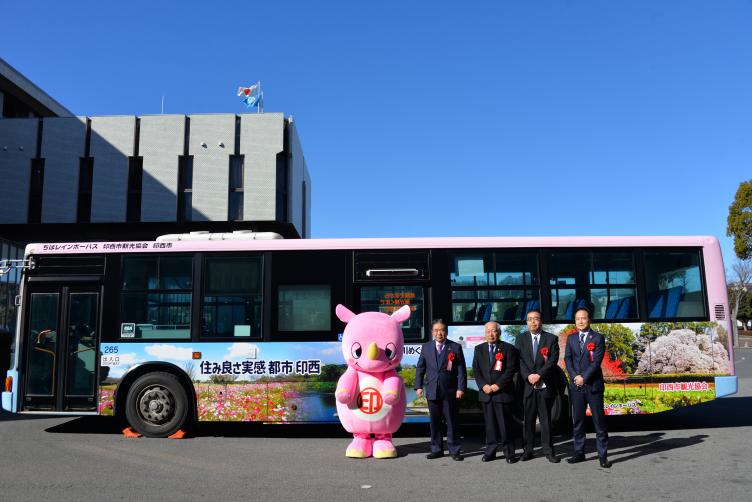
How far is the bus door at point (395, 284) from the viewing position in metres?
8.86

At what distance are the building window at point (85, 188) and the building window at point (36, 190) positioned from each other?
1.98 meters

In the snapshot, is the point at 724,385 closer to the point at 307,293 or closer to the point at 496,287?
the point at 496,287

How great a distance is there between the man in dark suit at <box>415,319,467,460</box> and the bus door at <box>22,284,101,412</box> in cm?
509

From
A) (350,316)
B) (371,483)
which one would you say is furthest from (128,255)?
(371,483)

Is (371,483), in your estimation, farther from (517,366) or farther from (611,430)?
(611,430)

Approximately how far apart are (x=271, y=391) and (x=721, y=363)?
684 cm

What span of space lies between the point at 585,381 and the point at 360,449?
288 cm

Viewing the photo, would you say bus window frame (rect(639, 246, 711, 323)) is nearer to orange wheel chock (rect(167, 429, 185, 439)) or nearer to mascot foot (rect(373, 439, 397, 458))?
mascot foot (rect(373, 439, 397, 458))

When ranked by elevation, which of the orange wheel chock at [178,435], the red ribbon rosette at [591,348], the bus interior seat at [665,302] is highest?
the bus interior seat at [665,302]

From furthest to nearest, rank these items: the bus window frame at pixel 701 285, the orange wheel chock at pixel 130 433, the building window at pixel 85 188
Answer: the building window at pixel 85 188 < the bus window frame at pixel 701 285 < the orange wheel chock at pixel 130 433

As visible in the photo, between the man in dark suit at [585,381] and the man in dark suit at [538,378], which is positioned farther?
the man in dark suit at [538,378]

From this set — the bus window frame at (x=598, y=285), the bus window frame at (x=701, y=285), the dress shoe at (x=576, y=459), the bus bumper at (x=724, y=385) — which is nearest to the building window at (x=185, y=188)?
the bus window frame at (x=598, y=285)

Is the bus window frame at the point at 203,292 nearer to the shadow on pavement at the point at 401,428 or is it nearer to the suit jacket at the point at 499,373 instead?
the shadow on pavement at the point at 401,428

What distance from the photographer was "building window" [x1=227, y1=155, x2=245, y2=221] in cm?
3195
